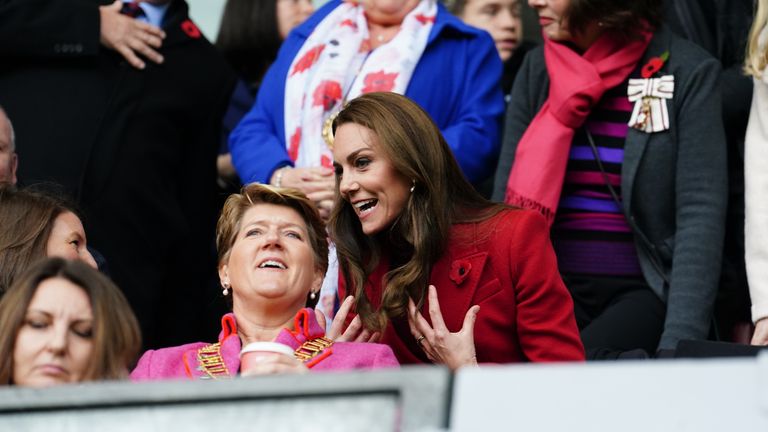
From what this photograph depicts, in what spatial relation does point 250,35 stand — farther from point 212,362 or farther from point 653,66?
point 212,362

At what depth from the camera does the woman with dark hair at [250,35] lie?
19.6ft

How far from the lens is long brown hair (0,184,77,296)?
358 cm

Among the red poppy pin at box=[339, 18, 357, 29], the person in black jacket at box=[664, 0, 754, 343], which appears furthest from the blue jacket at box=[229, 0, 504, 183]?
the person in black jacket at box=[664, 0, 754, 343]

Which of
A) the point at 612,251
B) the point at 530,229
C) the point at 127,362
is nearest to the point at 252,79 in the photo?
the point at 612,251

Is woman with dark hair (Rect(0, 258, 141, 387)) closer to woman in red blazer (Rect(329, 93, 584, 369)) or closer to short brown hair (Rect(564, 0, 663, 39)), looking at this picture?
woman in red blazer (Rect(329, 93, 584, 369))

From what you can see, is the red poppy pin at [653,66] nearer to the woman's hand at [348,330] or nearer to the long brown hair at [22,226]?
the woman's hand at [348,330]

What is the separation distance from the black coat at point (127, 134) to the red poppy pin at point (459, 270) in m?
1.50

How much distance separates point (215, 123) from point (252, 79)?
2.43ft

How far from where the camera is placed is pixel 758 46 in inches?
167

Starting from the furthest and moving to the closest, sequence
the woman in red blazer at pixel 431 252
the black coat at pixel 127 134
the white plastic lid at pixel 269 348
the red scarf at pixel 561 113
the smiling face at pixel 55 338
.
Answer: the black coat at pixel 127 134
the red scarf at pixel 561 113
the woman in red blazer at pixel 431 252
the smiling face at pixel 55 338
the white plastic lid at pixel 269 348

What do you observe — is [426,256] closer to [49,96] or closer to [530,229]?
[530,229]

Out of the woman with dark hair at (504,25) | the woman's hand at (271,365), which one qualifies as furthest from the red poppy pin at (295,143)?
the woman's hand at (271,365)

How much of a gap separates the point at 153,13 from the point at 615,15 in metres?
1.75

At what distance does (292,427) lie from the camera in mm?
2018
